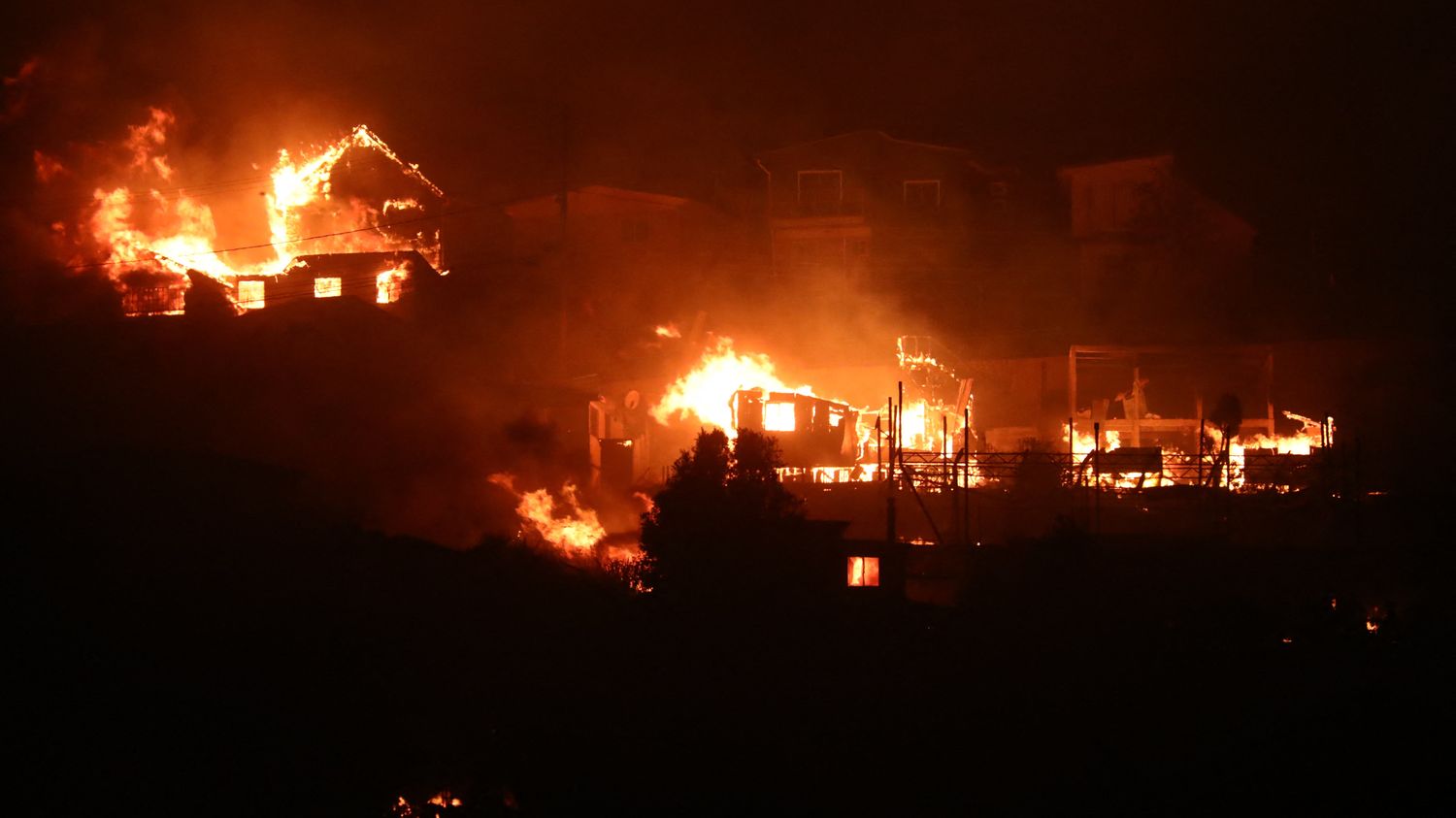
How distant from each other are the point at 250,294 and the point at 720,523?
72.7 ft

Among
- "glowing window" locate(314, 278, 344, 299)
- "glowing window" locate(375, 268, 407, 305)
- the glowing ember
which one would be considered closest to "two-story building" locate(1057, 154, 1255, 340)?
the glowing ember

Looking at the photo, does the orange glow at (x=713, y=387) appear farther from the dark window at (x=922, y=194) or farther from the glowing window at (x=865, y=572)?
the glowing window at (x=865, y=572)

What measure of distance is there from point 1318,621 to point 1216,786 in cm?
426

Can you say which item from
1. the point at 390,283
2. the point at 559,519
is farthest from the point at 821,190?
the point at 559,519

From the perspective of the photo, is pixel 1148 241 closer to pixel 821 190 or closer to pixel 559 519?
pixel 821 190

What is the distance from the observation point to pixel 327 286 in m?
35.4

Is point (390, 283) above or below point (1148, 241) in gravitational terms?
below

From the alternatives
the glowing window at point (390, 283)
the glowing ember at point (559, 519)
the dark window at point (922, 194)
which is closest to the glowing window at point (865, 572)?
the glowing ember at point (559, 519)

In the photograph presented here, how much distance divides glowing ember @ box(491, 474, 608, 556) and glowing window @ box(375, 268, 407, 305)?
10.7 m

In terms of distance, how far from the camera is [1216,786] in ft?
51.4

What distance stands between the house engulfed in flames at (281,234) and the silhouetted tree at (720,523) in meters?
18.1

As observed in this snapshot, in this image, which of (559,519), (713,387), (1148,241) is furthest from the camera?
(1148,241)

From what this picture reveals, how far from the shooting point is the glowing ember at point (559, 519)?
25.7 m

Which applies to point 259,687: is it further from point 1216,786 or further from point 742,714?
point 1216,786
